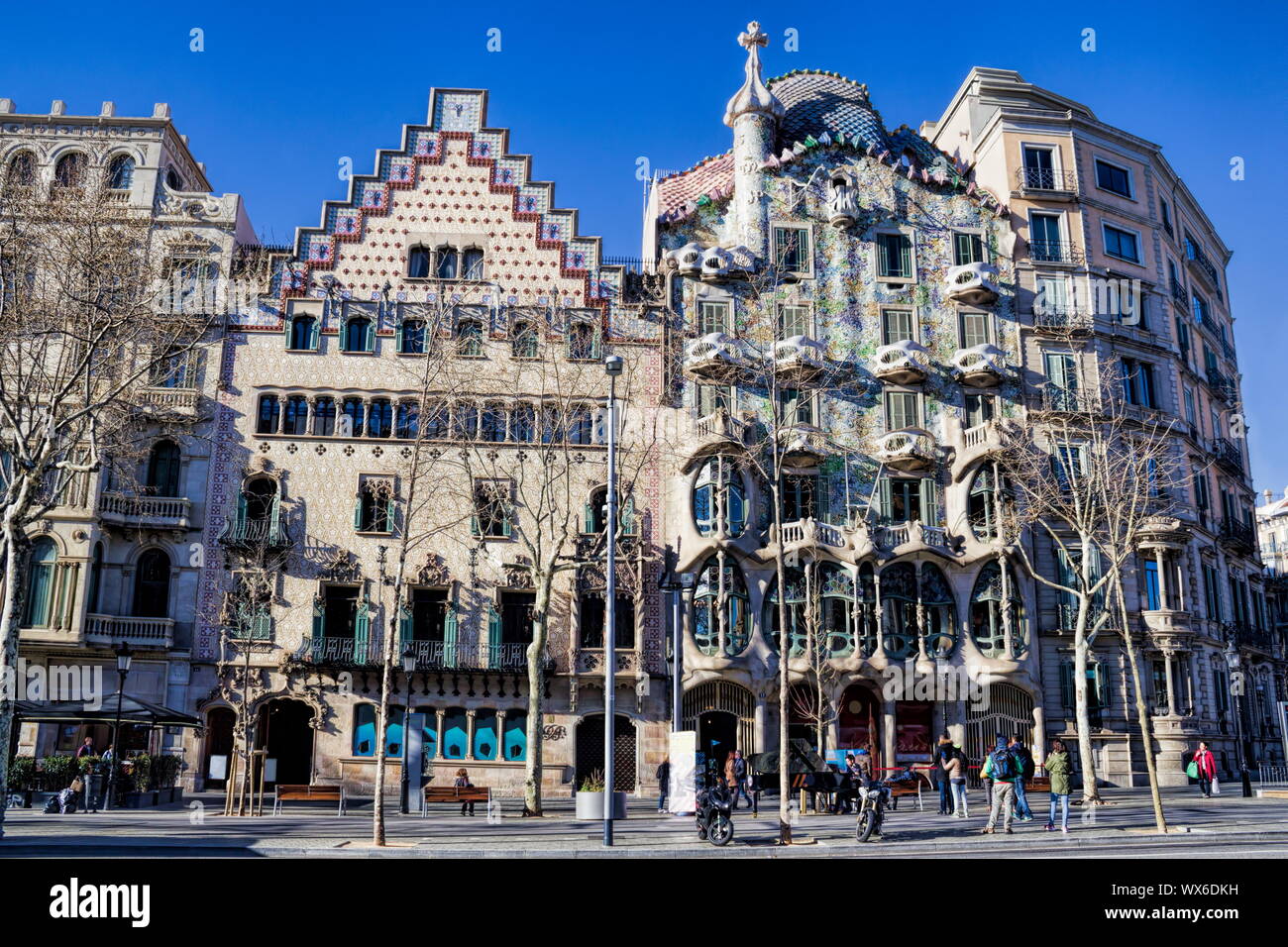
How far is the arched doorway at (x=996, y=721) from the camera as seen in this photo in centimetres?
3691

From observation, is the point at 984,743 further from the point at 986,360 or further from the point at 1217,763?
the point at 986,360

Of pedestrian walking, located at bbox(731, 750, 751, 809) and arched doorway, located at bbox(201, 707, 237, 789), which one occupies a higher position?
arched doorway, located at bbox(201, 707, 237, 789)

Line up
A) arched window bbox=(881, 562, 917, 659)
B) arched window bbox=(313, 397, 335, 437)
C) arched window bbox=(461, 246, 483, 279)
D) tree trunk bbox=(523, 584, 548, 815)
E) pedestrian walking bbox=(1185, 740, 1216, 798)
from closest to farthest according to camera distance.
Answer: tree trunk bbox=(523, 584, 548, 815) → pedestrian walking bbox=(1185, 740, 1216, 798) → arched window bbox=(881, 562, 917, 659) → arched window bbox=(313, 397, 335, 437) → arched window bbox=(461, 246, 483, 279)

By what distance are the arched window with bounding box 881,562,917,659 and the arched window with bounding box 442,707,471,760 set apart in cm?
1477

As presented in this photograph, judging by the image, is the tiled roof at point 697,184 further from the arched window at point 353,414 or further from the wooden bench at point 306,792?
the wooden bench at point 306,792

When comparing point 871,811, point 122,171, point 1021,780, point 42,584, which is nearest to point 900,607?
point 1021,780

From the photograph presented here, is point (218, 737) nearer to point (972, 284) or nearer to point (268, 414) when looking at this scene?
point (268, 414)

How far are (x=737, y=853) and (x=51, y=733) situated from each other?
84.9 ft

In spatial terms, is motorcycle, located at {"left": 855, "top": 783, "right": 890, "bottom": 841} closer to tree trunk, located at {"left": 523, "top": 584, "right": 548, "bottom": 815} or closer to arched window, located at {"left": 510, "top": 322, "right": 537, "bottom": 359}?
tree trunk, located at {"left": 523, "top": 584, "right": 548, "bottom": 815}

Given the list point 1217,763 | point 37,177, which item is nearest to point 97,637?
point 37,177

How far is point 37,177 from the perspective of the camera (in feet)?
120

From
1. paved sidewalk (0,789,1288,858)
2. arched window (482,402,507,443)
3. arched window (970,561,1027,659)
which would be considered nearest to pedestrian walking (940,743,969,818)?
paved sidewalk (0,789,1288,858)

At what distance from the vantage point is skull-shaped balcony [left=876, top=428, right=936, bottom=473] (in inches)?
1497

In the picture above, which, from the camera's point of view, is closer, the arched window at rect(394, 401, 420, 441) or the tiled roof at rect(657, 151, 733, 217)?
the arched window at rect(394, 401, 420, 441)
